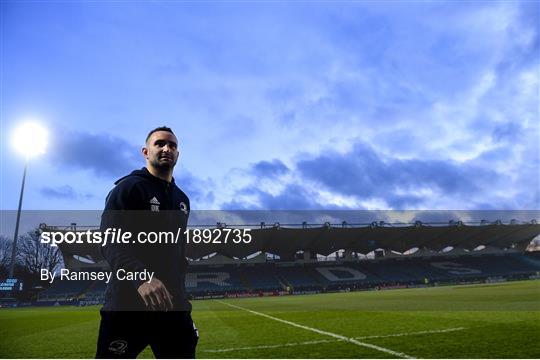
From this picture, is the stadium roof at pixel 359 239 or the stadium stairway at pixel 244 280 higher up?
the stadium roof at pixel 359 239

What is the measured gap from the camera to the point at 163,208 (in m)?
3.25

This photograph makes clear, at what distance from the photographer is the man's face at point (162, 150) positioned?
326 cm

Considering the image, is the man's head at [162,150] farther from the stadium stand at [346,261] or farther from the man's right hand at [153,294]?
the stadium stand at [346,261]

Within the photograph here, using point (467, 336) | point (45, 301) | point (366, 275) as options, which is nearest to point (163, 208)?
point (467, 336)

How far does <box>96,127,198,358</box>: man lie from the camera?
2801mm

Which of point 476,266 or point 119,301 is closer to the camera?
point 119,301

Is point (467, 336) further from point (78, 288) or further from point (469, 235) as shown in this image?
point (469, 235)

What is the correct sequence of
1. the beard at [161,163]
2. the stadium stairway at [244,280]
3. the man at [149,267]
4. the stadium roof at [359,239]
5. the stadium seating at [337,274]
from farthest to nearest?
the stadium stairway at [244,280] → the stadium roof at [359,239] → the stadium seating at [337,274] → the beard at [161,163] → the man at [149,267]

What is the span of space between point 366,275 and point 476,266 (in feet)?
61.1

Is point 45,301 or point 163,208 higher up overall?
point 163,208

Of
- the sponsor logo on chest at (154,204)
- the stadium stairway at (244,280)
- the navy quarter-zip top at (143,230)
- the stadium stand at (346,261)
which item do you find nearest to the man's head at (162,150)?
the navy quarter-zip top at (143,230)

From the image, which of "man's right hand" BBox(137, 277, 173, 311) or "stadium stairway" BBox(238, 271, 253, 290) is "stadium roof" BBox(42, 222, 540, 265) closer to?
"stadium stairway" BBox(238, 271, 253, 290)

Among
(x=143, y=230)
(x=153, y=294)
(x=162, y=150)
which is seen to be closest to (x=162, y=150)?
(x=162, y=150)

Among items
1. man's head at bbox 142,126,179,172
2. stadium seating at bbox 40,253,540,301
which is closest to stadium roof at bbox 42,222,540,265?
stadium seating at bbox 40,253,540,301
